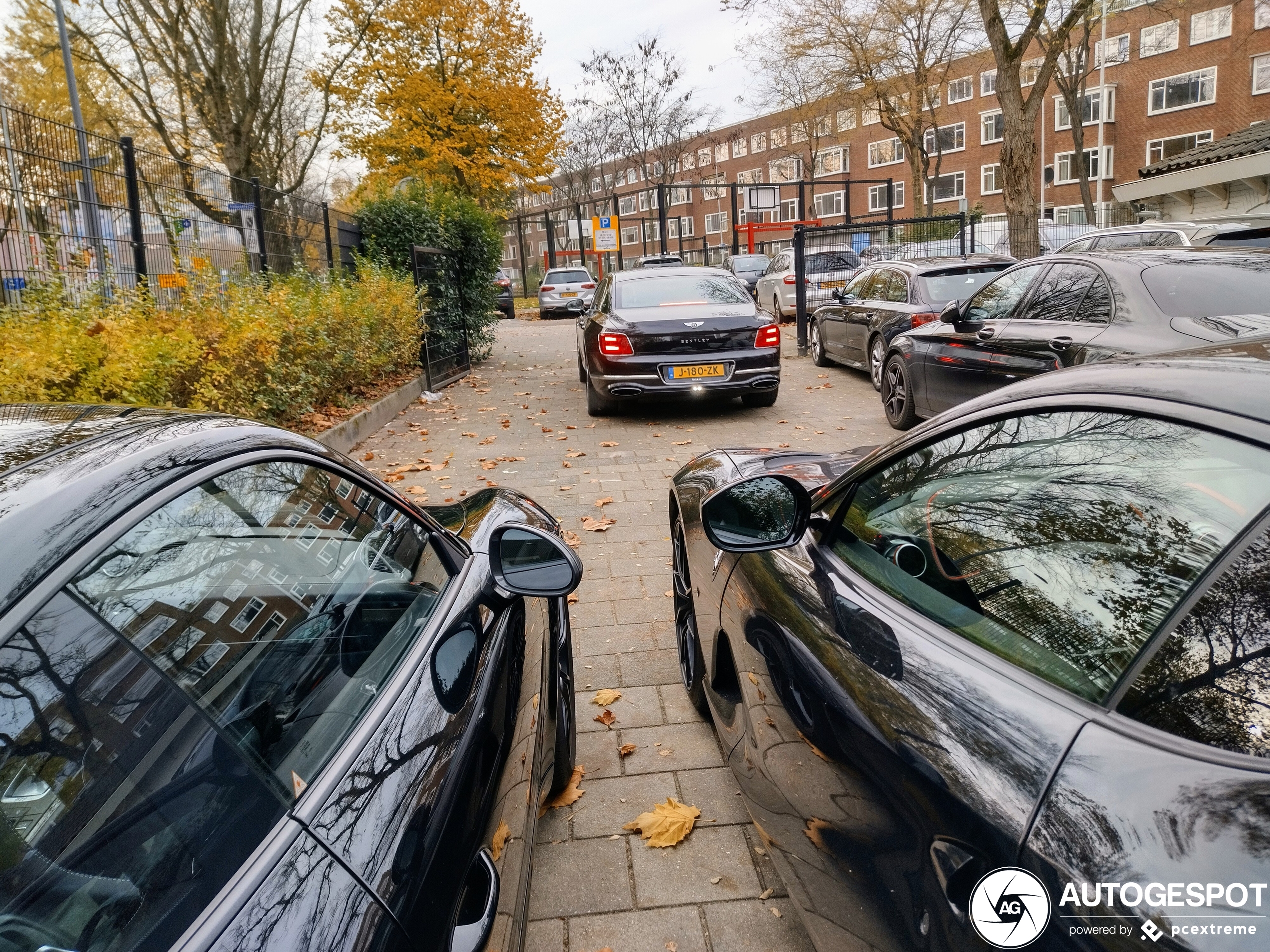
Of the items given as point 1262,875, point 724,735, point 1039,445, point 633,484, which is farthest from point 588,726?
point 633,484

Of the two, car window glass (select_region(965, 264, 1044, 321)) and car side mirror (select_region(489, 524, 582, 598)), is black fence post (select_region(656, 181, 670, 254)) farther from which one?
car side mirror (select_region(489, 524, 582, 598))

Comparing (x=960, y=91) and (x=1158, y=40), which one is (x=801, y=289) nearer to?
(x=1158, y=40)

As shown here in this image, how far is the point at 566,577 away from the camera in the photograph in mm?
2271

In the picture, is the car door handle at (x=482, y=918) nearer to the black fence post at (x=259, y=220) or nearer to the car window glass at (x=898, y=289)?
the car window glass at (x=898, y=289)

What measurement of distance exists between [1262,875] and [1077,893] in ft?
0.65

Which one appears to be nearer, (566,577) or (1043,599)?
(1043,599)

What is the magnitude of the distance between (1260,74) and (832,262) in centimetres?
3617

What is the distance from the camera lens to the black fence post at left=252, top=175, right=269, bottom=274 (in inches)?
416

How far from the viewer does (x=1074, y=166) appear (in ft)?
168

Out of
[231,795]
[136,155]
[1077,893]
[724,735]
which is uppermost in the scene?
[136,155]

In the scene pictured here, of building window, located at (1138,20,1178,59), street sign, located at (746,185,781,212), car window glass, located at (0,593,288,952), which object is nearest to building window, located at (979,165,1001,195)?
building window, located at (1138,20,1178,59)

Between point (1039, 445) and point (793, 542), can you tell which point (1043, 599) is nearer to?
point (1039, 445)

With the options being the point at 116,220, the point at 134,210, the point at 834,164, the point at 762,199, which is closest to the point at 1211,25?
the point at 834,164

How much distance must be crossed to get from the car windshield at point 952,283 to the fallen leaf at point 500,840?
9.62m
